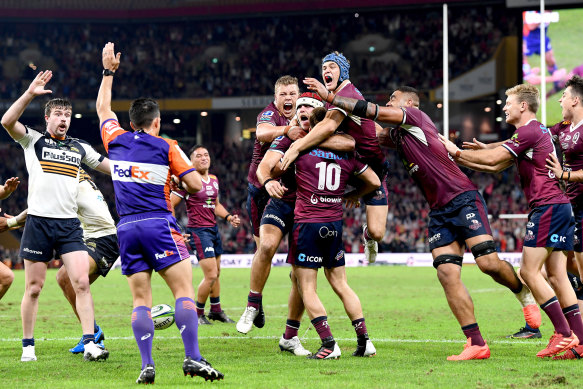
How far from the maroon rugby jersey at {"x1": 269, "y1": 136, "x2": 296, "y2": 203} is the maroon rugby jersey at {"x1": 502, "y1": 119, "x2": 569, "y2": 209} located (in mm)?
2576

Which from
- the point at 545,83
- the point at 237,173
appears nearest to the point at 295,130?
the point at 545,83

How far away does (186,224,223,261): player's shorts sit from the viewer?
12906mm

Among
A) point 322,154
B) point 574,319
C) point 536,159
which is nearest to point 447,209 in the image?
point 536,159

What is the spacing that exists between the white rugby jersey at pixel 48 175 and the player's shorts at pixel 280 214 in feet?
7.86

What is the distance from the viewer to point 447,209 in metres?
8.13

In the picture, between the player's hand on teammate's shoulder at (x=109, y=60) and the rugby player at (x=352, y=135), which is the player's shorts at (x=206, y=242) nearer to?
the rugby player at (x=352, y=135)

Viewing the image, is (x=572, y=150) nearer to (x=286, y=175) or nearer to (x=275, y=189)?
(x=286, y=175)

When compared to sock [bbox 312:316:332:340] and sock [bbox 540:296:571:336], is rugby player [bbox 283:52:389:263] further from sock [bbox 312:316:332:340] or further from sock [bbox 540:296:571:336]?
sock [bbox 540:296:571:336]

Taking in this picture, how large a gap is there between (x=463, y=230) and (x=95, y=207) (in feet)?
15.3

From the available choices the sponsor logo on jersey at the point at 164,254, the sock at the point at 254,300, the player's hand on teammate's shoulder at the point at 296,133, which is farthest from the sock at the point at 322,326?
the player's hand on teammate's shoulder at the point at 296,133

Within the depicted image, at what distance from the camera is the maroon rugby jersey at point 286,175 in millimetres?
9000

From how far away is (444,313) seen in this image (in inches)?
519

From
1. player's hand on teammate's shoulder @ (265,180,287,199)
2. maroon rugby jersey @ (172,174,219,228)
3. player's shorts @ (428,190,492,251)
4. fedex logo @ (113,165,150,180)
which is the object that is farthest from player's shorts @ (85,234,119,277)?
player's shorts @ (428,190,492,251)

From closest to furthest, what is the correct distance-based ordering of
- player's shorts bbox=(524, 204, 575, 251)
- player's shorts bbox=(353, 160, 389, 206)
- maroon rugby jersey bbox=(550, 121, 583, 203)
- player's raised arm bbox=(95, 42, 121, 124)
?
player's raised arm bbox=(95, 42, 121, 124) < player's shorts bbox=(524, 204, 575, 251) < maroon rugby jersey bbox=(550, 121, 583, 203) < player's shorts bbox=(353, 160, 389, 206)
